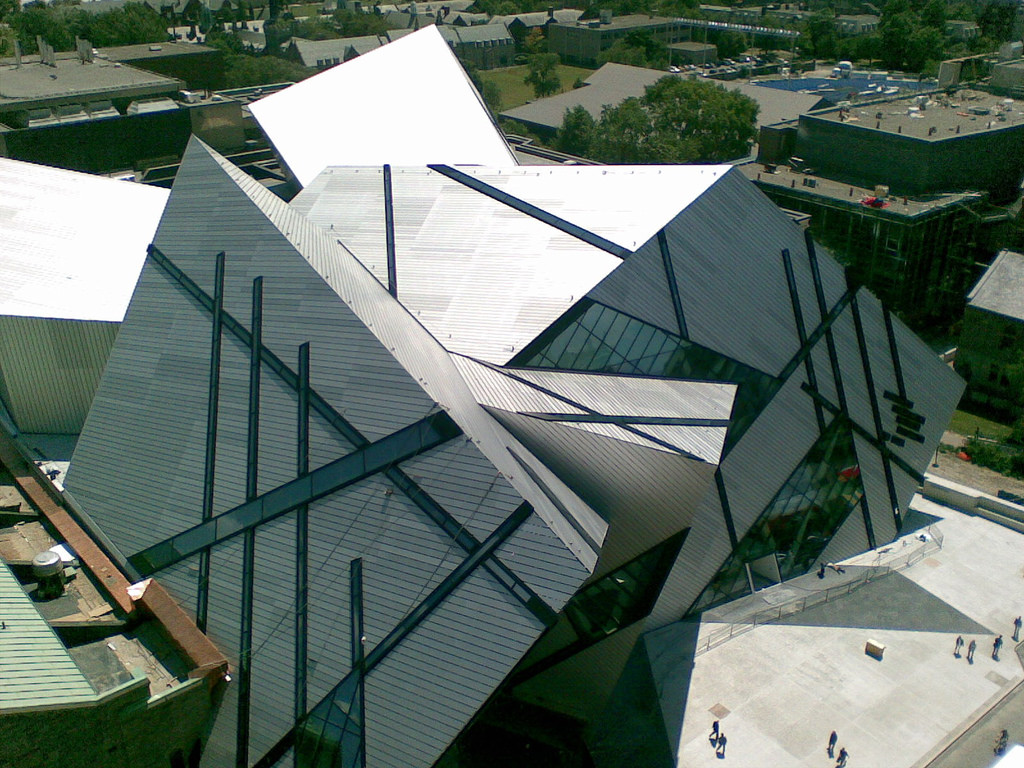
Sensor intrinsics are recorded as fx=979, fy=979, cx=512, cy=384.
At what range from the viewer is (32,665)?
74.3ft

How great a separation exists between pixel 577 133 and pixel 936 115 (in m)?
32.3

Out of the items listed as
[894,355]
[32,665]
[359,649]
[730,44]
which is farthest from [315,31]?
[32,665]

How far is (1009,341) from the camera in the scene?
59.9 meters

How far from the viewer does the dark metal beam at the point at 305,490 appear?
1003 inches

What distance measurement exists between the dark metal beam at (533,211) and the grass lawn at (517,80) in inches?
3539

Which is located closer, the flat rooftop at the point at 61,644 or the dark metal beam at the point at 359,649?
the flat rooftop at the point at 61,644

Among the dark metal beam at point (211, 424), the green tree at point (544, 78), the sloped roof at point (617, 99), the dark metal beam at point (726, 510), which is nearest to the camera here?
the dark metal beam at point (211, 424)

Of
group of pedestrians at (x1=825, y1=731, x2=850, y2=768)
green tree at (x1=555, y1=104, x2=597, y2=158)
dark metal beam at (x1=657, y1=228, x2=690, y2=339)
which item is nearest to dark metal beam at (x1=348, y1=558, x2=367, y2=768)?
group of pedestrians at (x1=825, y1=731, x2=850, y2=768)

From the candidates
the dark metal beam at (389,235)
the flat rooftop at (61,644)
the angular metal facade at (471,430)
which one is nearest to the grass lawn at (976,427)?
the angular metal facade at (471,430)

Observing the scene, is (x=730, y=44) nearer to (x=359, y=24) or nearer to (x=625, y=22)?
(x=625, y=22)

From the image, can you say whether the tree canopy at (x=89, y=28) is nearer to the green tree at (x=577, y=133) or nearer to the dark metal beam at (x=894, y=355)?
the green tree at (x=577, y=133)

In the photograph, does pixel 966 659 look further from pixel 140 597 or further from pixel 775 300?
pixel 140 597

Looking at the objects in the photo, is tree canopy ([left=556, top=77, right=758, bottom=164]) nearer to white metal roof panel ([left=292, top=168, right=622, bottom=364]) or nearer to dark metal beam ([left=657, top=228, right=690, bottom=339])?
white metal roof panel ([left=292, top=168, right=622, bottom=364])

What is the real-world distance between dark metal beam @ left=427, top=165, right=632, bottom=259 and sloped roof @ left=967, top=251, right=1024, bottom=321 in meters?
33.5
